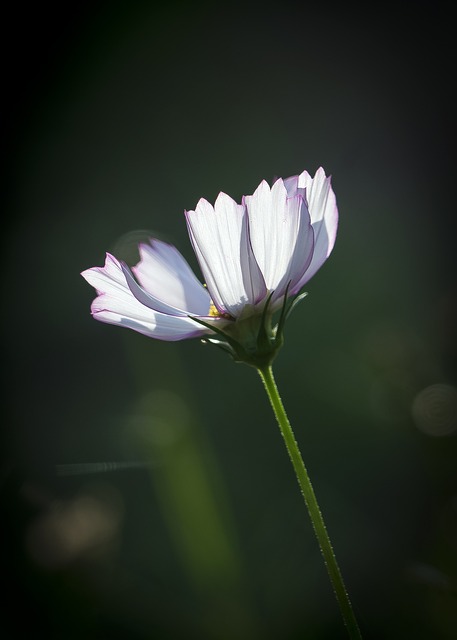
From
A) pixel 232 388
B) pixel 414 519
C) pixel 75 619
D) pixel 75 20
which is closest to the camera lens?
pixel 75 619

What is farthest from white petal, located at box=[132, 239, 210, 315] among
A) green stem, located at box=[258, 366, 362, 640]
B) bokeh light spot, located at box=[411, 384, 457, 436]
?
bokeh light spot, located at box=[411, 384, 457, 436]

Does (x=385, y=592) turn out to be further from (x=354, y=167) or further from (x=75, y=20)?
(x=75, y=20)

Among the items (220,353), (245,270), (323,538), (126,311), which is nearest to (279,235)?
(245,270)

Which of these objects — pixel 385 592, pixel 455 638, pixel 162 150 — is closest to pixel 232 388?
pixel 385 592

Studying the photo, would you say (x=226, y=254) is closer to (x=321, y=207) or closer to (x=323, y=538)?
(x=321, y=207)

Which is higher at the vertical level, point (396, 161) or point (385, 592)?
point (396, 161)

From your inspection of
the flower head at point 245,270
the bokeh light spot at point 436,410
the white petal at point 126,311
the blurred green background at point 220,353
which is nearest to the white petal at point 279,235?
the flower head at point 245,270

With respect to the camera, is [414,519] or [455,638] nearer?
[455,638]
